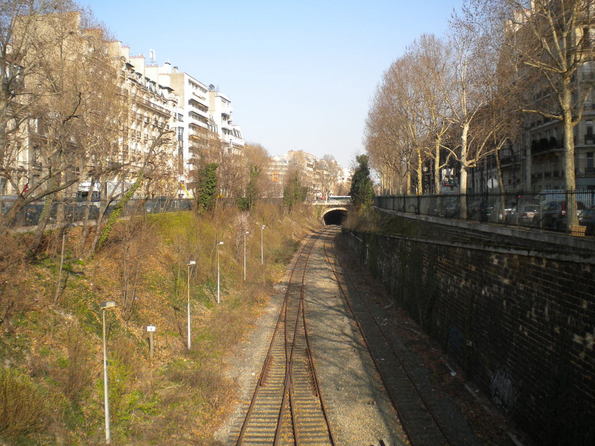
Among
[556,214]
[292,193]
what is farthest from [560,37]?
[292,193]

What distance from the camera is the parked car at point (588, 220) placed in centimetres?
1212

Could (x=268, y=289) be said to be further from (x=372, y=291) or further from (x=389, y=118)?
(x=389, y=118)

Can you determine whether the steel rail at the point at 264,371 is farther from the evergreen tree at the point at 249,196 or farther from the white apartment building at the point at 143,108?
the evergreen tree at the point at 249,196

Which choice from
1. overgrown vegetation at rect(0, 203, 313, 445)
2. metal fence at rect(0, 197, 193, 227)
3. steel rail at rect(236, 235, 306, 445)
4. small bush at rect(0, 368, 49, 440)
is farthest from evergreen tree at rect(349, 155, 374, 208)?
small bush at rect(0, 368, 49, 440)

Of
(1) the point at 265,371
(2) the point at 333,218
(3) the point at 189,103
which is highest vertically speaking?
(3) the point at 189,103

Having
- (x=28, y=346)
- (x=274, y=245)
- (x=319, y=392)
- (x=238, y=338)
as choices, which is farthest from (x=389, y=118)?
(x=28, y=346)

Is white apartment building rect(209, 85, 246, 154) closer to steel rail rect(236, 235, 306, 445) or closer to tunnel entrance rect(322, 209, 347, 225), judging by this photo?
tunnel entrance rect(322, 209, 347, 225)

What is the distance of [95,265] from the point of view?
66.2 ft

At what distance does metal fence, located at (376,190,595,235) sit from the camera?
12789 millimetres

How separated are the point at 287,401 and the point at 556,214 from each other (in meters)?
9.02

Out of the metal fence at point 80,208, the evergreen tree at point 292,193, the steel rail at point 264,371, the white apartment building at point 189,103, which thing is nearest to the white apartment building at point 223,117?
the white apartment building at point 189,103

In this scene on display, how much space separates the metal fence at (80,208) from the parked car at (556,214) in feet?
53.2

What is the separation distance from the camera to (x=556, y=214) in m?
13.4

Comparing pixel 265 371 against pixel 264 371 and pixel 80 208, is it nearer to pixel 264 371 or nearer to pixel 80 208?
pixel 264 371
